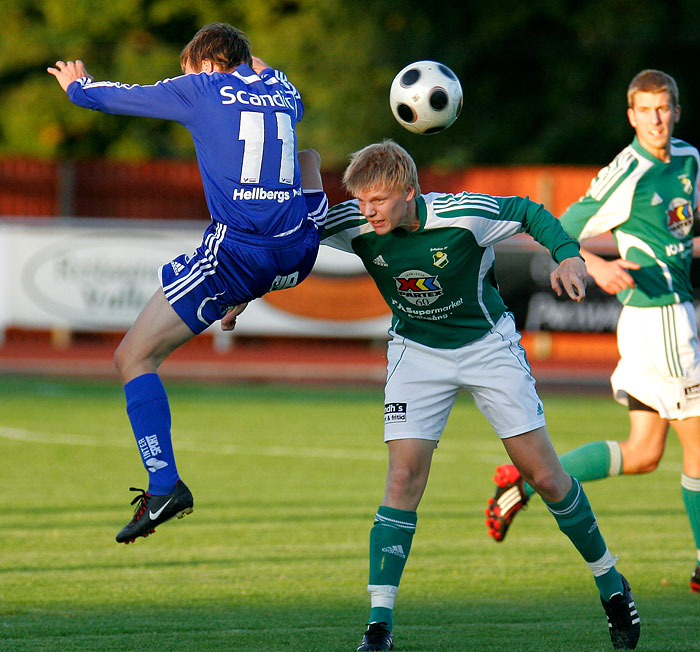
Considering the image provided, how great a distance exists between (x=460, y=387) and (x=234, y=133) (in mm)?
1460

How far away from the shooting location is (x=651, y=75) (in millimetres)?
6406

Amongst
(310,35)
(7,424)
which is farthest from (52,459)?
(310,35)

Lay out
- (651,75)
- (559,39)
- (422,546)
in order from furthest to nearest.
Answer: (559,39) < (422,546) < (651,75)

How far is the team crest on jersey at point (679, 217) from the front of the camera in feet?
21.2

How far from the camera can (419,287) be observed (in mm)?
5262

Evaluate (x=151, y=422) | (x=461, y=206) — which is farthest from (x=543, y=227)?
(x=151, y=422)

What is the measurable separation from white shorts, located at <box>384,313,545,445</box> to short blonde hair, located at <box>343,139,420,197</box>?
2.51 ft

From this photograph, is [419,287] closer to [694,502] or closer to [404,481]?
[404,481]

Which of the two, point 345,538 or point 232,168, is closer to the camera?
point 232,168

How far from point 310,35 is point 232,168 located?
21.1 meters

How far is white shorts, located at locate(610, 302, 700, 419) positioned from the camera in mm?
Result: 6414

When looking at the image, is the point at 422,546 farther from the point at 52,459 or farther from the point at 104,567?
the point at 52,459

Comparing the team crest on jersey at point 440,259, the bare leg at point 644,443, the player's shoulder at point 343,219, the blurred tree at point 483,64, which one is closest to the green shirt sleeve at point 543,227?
the team crest on jersey at point 440,259

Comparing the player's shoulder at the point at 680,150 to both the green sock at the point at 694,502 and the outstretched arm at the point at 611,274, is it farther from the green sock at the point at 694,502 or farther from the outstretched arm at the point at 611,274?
the green sock at the point at 694,502
